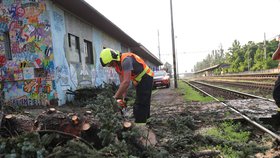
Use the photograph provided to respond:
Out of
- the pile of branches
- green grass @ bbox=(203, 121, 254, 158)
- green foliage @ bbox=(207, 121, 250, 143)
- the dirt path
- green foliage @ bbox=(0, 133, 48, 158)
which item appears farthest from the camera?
the dirt path

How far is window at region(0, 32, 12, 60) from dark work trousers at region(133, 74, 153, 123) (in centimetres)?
897

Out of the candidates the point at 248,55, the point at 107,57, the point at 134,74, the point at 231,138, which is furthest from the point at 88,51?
the point at 248,55

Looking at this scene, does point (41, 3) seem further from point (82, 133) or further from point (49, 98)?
point (82, 133)

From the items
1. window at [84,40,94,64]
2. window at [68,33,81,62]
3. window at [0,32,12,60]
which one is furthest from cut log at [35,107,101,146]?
window at [84,40,94,64]

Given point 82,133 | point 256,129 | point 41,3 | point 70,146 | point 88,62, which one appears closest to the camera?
point 70,146

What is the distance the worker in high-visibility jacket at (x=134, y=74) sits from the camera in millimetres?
4578

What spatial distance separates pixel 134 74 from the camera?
497 cm

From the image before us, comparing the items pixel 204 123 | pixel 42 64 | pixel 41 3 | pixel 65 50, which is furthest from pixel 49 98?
pixel 204 123

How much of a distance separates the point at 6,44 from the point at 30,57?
4.84 ft

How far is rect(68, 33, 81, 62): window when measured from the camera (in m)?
13.7

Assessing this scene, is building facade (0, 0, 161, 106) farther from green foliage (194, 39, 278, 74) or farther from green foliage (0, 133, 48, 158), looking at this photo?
green foliage (194, 39, 278, 74)

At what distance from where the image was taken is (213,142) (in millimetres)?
4723

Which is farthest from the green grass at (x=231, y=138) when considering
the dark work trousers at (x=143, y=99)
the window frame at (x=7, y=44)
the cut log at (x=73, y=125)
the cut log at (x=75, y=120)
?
the window frame at (x=7, y=44)

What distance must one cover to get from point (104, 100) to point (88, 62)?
42.7 feet
